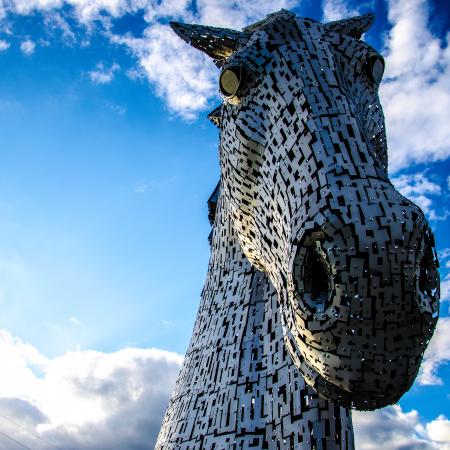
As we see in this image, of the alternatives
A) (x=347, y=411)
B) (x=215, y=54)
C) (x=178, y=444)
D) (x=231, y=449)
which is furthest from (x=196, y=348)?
(x=215, y=54)

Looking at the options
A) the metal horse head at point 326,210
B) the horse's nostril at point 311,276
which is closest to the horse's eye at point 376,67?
the metal horse head at point 326,210

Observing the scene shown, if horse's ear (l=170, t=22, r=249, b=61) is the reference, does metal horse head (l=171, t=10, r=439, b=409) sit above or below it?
below

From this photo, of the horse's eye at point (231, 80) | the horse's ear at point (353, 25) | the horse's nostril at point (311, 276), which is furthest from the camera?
the horse's ear at point (353, 25)

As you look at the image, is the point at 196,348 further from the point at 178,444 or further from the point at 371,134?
the point at 371,134

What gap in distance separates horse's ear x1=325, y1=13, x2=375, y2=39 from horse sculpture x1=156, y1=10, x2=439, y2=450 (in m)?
0.01

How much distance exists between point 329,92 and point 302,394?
1.29 m

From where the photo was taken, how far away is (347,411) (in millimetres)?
1958

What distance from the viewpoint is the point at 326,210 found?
5.07ft

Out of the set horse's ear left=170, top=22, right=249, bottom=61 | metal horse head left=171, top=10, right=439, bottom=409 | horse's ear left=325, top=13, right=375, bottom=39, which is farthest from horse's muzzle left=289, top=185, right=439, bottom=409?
horse's ear left=325, top=13, right=375, bottom=39

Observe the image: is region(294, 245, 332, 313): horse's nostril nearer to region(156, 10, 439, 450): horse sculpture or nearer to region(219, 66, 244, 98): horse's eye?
region(156, 10, 439, 450): horse sculpture

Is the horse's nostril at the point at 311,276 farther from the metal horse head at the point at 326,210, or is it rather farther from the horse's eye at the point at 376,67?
the horse's eye at the point at 376,67

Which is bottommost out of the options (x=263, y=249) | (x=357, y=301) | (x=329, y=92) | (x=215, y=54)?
(x=357, y=301)

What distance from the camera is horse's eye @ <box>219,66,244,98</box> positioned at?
2346 mm

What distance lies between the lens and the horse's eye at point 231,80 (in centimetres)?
235
